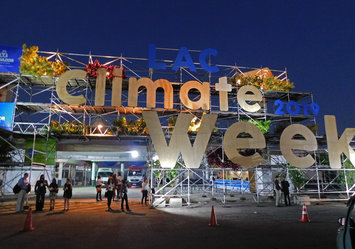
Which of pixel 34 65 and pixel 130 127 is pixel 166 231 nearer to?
pixel 130 127

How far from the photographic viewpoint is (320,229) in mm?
9336

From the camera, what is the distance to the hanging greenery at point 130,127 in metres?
18.7

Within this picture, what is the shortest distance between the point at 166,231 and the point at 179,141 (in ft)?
22.6

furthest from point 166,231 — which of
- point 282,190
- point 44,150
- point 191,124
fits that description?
point 44,150

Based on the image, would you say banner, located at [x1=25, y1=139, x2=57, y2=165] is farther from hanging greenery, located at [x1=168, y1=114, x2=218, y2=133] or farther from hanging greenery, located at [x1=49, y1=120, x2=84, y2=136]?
hanging greenery, located at [x1=168, y1=114, x2=218, y2=133]

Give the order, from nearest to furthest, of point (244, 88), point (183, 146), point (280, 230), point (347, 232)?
1. point (347, 232)
2. point (280, 230)
3. point (183, 146)
4. point (244, 88)

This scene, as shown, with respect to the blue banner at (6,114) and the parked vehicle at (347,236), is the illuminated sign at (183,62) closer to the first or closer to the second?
the blue banner at (6,114)

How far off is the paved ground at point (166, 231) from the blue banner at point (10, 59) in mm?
11189

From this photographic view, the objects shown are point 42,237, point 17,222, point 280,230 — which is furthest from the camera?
point 17,222

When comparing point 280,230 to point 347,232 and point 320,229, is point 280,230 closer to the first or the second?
point 320,229

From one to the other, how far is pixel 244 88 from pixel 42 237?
16.3 metres

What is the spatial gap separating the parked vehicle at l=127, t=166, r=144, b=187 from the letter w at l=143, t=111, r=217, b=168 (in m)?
23.1

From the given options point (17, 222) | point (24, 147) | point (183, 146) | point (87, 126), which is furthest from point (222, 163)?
point (24, 147)

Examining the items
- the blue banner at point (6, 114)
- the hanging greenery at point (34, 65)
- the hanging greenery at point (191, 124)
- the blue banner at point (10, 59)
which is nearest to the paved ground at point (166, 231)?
the blue banner at point (6, 114)
